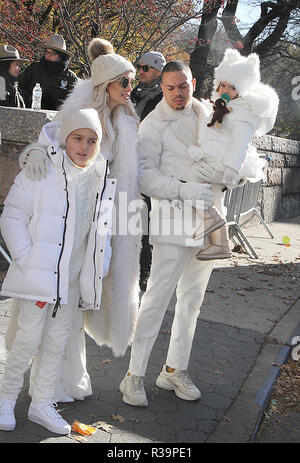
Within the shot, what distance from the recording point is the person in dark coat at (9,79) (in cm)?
686

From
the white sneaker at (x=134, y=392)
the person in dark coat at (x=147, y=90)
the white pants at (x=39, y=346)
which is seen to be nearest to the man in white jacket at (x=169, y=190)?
the white sneaker at (x=134, y=392)

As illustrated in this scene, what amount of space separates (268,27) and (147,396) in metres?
15.5

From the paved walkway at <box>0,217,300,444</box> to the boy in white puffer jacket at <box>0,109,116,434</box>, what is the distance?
29cm

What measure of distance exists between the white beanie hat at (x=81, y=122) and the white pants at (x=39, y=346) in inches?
33.3

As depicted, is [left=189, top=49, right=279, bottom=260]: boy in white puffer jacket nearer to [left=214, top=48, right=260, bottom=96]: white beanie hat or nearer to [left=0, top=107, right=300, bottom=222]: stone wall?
[left=214, top=48, right=260, bottom=96]: white beanie hat

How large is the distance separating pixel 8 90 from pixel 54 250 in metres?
4.08

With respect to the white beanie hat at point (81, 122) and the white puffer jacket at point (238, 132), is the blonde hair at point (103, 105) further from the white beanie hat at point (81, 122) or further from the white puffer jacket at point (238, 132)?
the white puffer jacket at point (238, 132)

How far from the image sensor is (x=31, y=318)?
333cm

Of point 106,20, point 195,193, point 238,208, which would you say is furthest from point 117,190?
point 106,20

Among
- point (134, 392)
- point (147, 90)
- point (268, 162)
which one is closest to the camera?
point (134, 392)

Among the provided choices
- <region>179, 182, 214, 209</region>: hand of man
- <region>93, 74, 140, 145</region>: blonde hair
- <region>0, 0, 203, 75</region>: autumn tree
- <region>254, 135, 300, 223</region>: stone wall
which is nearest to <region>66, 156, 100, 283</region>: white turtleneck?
<region>93, 74, 140, 145</region>: blonde hair

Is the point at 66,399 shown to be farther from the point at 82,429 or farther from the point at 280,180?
the point at 280,180

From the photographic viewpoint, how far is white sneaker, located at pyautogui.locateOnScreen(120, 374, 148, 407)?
3.81 meters

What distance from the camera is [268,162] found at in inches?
494
